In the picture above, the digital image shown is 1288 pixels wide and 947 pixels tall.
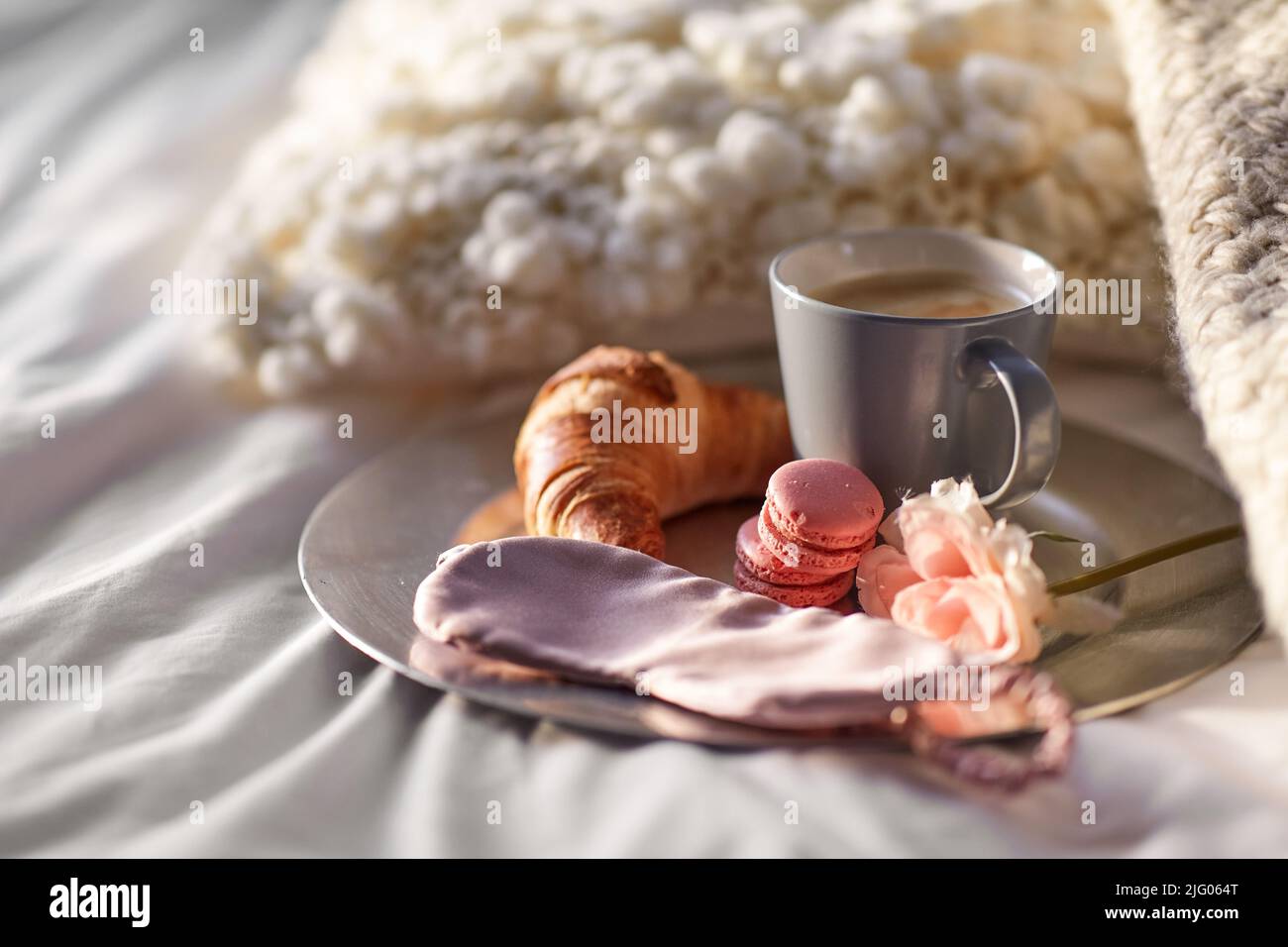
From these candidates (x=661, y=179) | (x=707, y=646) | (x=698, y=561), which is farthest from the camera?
(x=661, y=179)

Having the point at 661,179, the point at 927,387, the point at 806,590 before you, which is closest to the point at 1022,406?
the point at 927,387

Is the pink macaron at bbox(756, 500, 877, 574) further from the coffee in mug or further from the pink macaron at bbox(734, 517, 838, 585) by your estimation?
the coffee in mug

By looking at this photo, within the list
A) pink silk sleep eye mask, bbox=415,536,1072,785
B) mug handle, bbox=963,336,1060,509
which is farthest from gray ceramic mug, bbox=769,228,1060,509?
pink silk sleep eye mask, bbox=415,536,1072,785

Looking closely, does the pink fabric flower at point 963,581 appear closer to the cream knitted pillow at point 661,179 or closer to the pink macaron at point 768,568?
the pink macaron at point 768,568

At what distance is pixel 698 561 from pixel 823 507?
0.37ft

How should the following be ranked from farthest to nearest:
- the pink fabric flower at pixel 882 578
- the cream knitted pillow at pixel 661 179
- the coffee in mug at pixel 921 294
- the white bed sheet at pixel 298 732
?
1. the cream knitted pillow at pixel 661 179
2. the coffee in mug at pixel 921 294
3. the pink fabric flower at pixel 882 578
4. the white bed sheet at pixel 298 732

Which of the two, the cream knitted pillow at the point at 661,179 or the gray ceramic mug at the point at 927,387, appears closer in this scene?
the gray ceramic mug at the point at 927,387

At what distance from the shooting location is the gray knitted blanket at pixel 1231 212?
56cm

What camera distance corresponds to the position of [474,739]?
56 cm

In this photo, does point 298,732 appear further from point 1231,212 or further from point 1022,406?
point 1231,212

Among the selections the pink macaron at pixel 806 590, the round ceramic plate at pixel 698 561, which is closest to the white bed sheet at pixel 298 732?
the round ceramic plate at pixel 698 561

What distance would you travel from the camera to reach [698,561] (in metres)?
0.71
